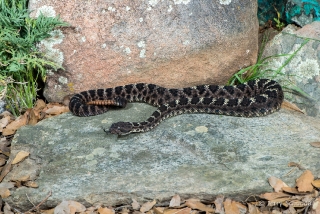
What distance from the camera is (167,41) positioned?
26.3 feet

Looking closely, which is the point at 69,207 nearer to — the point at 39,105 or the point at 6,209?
the point at 6,209

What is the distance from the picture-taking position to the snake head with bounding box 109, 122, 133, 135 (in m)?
6.91

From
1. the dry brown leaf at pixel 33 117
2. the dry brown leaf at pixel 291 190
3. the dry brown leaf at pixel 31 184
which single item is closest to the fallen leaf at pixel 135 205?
the dry brown leaf at pixel 31 184

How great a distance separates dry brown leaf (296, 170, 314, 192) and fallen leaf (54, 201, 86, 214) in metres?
2.68

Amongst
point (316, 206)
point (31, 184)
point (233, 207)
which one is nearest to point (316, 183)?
point (316, 206)

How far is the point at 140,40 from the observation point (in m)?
7.98

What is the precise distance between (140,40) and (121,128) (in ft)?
6.05

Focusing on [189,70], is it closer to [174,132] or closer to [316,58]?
[174,132]

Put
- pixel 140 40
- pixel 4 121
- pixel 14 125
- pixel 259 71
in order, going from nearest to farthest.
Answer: pixel 14 125 < pixel 4 121 < pixel 140 40 < pixel 259 71

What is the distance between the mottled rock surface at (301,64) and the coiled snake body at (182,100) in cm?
43

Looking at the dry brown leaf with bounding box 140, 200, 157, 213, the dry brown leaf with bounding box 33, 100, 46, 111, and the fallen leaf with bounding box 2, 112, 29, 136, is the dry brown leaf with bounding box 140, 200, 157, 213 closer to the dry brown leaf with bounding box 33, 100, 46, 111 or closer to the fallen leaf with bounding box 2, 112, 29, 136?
the fallen leaf with bounding box 2, 112, 29, 136

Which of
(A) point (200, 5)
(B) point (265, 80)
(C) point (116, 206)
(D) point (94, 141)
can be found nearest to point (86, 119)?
(D) point (94, 141)

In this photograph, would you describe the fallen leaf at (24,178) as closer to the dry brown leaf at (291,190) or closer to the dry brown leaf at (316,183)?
the dry brown leaf at (291,190)

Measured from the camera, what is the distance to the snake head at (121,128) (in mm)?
6914
